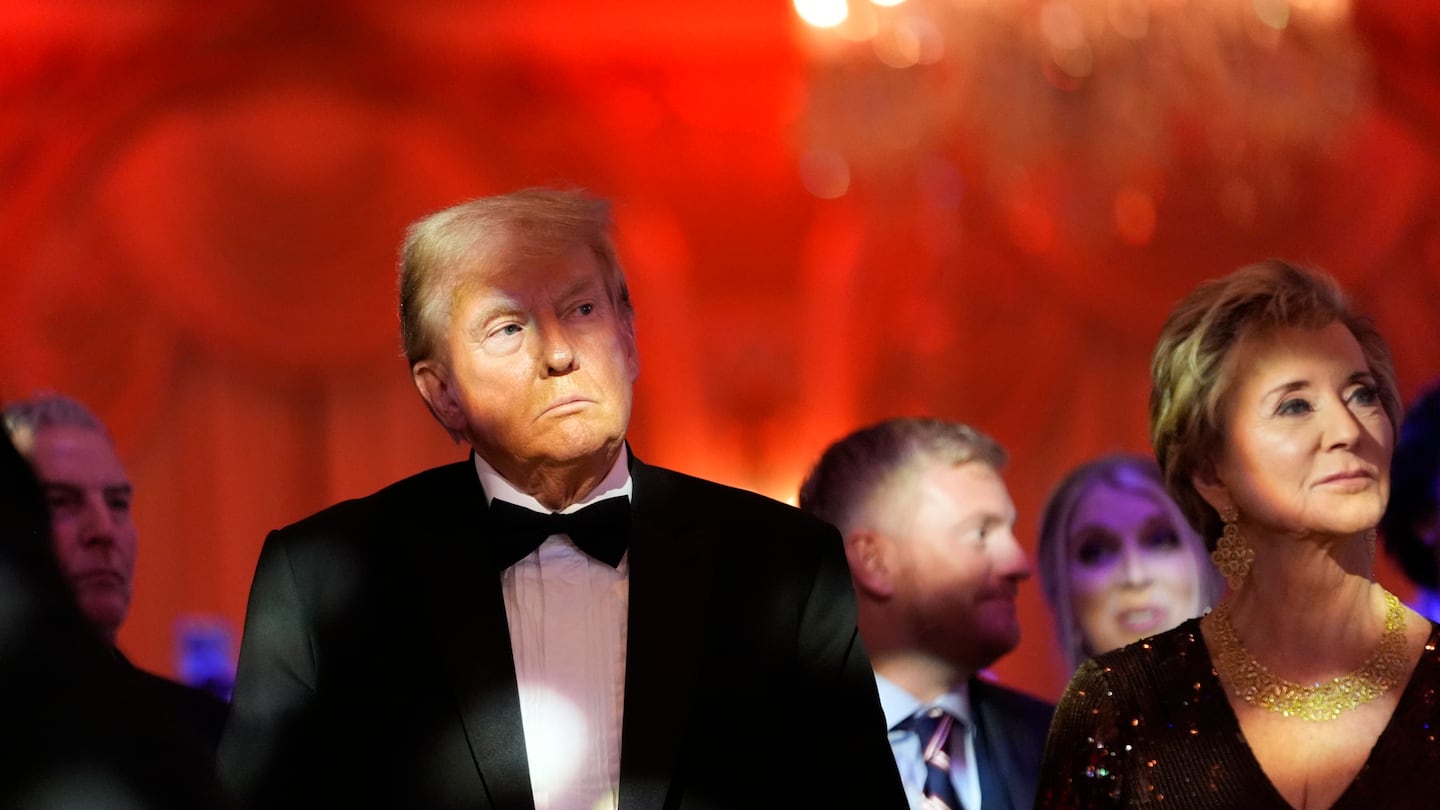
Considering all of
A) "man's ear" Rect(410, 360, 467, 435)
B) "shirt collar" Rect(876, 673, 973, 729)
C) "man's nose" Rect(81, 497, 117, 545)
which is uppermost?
"man's ear" Rect(410, 360, 467, 435)

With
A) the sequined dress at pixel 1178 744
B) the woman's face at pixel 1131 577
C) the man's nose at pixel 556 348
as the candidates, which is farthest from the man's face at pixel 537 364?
the woman's face at pixel 1131 577

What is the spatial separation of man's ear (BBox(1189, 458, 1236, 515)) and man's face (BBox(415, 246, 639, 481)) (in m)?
0.88

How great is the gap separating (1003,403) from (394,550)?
234 cm

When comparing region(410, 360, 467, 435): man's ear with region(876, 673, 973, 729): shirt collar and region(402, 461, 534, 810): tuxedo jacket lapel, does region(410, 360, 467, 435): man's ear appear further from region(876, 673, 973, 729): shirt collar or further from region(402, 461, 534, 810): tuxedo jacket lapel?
region(876, 673, 973, 729): shirt collar

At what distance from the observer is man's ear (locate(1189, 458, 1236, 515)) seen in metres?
2.73

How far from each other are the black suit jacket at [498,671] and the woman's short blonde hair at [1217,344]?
58 centimetres

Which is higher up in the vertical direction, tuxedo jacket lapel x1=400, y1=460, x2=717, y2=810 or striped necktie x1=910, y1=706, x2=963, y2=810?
tuxedo jacket lapel x1=400, y1=460, x2=717, y2=810

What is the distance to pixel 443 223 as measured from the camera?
262 centimetres

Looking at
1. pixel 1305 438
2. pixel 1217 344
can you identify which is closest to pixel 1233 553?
pixel 1305 438

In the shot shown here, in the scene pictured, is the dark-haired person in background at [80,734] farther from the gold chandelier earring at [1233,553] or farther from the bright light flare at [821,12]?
the bright light flare at [821,12]

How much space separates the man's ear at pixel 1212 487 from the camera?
2727 mm

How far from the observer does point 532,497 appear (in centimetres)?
258

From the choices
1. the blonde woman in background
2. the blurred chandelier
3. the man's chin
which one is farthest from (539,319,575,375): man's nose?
the blurred chandelier

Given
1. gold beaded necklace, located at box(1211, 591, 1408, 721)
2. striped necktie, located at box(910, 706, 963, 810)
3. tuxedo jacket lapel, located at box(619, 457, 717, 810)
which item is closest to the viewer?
tuxedo jacket lapel, located at box(619, 457, 717, 810)
